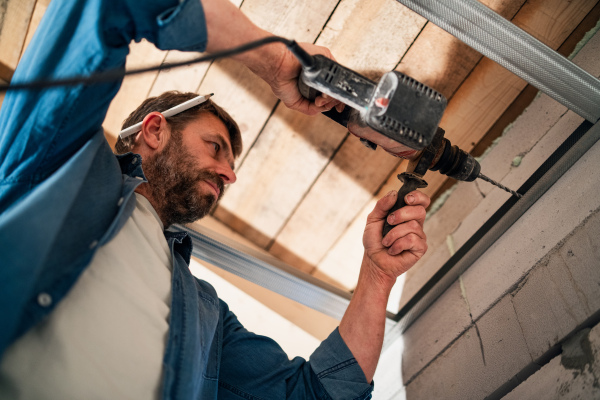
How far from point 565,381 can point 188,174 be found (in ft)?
3.50

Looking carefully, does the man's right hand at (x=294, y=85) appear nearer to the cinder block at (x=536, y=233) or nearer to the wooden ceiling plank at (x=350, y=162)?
Result: the wooden ceiling plank at (x=350, y=162)

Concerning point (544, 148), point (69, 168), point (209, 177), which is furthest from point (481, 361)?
point (69, 168)

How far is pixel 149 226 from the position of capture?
98cm

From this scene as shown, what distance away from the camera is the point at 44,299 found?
2.19ft

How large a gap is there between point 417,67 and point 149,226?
3.30 feet

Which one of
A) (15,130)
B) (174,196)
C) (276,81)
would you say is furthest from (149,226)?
(276,81)

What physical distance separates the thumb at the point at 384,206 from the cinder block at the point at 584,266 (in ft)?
1.30

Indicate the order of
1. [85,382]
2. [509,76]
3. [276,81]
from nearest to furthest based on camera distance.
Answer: [85,382] → [276,81] → [509,76]

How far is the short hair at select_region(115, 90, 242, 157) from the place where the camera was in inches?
51.9

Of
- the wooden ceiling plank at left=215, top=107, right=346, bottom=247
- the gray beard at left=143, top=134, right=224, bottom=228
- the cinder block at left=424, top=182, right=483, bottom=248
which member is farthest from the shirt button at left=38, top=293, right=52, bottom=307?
the cinder block at left=424, top=182, right=483, bottom=248

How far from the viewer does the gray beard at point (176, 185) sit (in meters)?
1.21

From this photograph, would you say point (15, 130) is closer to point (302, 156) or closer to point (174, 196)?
point (174, 196)

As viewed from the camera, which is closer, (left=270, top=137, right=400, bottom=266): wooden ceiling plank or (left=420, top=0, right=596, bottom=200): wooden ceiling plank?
(left=420, top=0, right=596, bottom=200): wooden ceiling plank

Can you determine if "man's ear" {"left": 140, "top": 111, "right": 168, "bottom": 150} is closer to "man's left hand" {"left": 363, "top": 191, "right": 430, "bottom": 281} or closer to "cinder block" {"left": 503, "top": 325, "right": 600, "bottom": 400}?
"man's left hand" {"left": 363, "top": 191, "right": 430, "bottom": 281}
